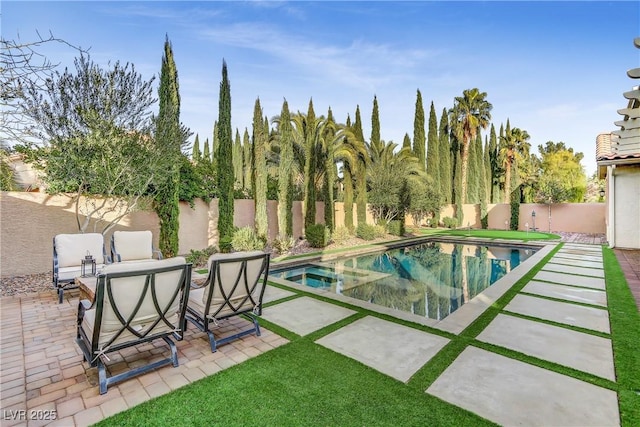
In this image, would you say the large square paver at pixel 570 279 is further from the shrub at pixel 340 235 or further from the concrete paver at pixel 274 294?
the shrub at pixel 340 235

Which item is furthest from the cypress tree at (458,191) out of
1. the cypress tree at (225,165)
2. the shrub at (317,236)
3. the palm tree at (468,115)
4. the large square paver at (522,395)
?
the large square paver at (522,395)

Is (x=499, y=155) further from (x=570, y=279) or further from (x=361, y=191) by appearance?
A: (x=570, y=279)

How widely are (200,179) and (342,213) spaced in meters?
10.1

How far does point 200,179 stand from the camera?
11930mm

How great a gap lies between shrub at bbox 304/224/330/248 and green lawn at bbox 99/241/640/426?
979 centimetres

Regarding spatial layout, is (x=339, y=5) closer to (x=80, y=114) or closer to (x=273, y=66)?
(x=273, y=66)

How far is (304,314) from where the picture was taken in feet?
16.3

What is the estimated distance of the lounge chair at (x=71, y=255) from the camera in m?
5.54

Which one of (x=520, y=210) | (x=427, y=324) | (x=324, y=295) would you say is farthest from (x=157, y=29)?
(x=520, y=210)

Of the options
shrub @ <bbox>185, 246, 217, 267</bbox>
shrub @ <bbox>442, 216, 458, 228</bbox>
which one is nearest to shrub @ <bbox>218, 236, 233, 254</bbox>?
shrub @ <bbox>185, 246, 217, 267</bbox>

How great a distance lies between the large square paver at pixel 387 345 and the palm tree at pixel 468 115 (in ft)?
80.9

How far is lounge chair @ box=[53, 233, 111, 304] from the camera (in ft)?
18.2

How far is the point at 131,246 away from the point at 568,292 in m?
9.76

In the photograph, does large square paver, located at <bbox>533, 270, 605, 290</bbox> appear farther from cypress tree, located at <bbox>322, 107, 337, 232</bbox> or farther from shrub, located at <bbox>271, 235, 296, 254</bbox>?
cypress tree, located at <bbox>322, 107, 337, 232</bbox>
